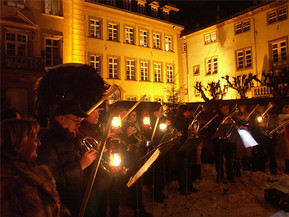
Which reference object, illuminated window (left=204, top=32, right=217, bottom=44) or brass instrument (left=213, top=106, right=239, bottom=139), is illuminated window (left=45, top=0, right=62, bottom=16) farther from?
illuminated window (left=204, top=32, right=217, bottom=44)

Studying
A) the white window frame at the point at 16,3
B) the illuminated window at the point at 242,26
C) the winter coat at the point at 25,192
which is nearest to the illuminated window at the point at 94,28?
the white window frame at the point at 16,3

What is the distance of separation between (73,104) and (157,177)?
3466 mm

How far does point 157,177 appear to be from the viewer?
564 centimetres

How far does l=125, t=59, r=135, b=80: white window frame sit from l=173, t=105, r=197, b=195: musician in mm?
20313

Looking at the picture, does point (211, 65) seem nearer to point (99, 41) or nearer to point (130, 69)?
point (130, 69)

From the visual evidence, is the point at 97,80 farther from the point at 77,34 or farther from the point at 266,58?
the point at 266,58

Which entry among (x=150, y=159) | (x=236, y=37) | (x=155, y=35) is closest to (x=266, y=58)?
(x=236, y=37)

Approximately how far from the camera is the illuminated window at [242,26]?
26.9 meters

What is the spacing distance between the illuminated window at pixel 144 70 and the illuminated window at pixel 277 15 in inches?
558

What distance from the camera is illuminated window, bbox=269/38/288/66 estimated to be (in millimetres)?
23906

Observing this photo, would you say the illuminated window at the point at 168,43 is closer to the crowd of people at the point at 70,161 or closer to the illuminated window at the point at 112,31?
the illuminated window at the point at 112,31

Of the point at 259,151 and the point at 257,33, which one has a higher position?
the point at 257,33

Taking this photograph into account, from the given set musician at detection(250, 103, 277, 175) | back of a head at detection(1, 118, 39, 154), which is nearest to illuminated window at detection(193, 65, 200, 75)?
musician at detection(250, 103, 277, 175)

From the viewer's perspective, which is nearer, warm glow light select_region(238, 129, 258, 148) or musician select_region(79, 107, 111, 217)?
musician select_region(79, 107, 111, 217)
